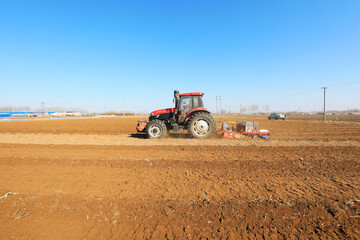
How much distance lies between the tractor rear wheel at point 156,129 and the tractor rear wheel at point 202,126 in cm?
136

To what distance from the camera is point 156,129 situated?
9.07 meters

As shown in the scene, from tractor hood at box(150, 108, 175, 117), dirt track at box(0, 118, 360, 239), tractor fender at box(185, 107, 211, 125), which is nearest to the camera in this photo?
dirt track at box(0, 118, 360, 239)

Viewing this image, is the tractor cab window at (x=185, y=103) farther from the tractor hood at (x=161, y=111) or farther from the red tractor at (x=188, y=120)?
the tractor hood at (x=161, y=111)

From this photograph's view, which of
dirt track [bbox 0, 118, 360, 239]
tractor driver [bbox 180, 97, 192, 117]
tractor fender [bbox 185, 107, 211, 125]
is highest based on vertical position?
tractor driver [bbox 180, 97, 192, 117]

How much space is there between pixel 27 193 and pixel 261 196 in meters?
4.21

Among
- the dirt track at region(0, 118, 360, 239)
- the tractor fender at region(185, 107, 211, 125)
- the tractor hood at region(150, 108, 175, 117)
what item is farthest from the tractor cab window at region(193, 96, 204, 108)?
the dirt track at region(0, 118, 360, 239)

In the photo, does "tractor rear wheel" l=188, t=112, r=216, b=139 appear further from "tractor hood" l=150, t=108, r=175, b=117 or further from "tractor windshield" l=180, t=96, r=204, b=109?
"tractor hood" l=150, t=108, r=175, b=117

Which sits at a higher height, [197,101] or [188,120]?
[197,101]

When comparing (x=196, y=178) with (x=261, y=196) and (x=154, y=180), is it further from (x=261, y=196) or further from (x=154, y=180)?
(x=261, y=196)

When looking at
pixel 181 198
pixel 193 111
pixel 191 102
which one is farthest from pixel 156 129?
pixel 181 198

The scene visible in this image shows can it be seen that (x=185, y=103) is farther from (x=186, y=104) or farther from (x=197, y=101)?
(x=197, y=101)

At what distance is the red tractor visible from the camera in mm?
8742

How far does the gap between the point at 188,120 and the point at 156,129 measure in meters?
1.70

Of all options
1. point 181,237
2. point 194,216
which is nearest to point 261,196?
point 194,216
